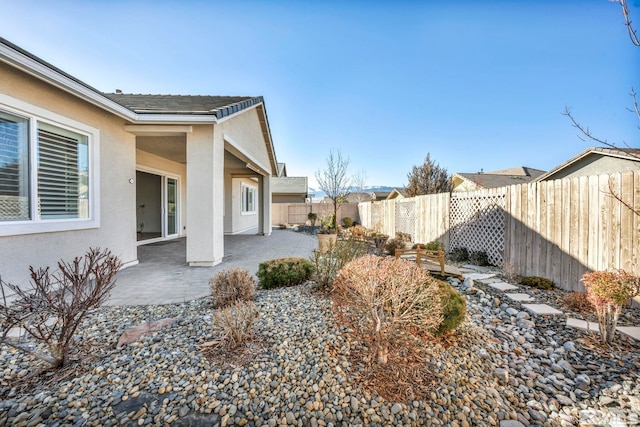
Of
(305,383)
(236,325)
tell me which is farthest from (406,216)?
(305,383)

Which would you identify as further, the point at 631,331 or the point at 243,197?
the point at 243,197

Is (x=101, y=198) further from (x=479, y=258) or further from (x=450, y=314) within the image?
(x=479, y=258)

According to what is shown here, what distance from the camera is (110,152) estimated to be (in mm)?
5785

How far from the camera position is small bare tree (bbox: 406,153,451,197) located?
18281 millimetres

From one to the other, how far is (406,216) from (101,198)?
11.1 meters

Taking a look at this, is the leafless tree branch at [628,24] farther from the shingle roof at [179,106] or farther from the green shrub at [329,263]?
the shingle roof at [179,106]

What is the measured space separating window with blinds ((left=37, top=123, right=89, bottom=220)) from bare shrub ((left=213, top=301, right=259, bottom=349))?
416cm

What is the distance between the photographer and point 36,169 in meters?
4.30

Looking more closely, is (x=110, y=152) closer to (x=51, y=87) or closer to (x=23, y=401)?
(x=51, y=87)

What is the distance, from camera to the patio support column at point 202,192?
6.27 metres

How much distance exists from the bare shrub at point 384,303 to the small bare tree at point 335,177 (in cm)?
1066

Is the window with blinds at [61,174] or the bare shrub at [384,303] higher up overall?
the window with blinds at [61,174]

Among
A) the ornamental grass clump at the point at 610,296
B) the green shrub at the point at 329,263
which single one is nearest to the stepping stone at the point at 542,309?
the ornamental grass clump at the point at 610,296

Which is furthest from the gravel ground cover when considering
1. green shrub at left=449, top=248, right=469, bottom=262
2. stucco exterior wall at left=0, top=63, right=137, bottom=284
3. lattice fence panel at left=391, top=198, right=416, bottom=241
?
lattice fence panel at left=391, top=198, right=416, bottom=241
